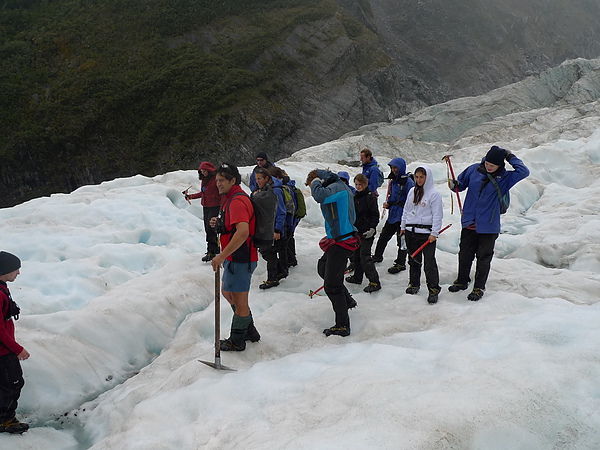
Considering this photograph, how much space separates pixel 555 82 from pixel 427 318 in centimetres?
3435

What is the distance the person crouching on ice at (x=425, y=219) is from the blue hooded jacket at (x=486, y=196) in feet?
1.36

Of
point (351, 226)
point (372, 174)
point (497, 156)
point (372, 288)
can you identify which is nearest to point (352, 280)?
point (372, 288)

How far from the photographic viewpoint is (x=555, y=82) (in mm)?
32312

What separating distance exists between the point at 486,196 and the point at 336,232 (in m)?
2.21

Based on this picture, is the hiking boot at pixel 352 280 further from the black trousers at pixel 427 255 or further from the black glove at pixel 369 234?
the black trousers at pixel 427 255

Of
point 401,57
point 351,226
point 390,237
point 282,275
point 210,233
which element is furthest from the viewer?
point 401,57

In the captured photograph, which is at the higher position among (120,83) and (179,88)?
(120,83)

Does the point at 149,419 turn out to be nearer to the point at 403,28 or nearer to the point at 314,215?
the point at 314,215

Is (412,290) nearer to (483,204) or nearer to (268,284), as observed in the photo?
(483,204)

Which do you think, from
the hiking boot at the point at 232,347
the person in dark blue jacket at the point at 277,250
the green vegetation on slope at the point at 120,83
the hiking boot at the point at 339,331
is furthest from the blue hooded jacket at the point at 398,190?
the green vegetation on slope at the point at 120,83

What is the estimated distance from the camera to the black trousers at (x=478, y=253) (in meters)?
5.76

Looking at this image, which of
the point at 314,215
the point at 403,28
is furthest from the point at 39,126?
the point at 403,28

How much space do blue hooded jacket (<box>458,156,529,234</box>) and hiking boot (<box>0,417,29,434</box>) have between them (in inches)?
216

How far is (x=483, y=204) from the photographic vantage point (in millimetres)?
5625
